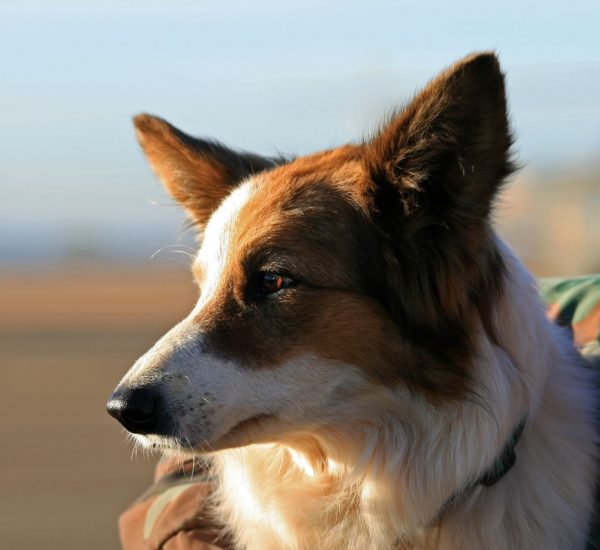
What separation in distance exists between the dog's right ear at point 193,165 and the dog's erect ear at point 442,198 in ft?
2.83

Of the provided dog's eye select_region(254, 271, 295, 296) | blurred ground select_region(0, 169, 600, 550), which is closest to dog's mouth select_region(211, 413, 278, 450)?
dog's eye select_region(254, 271, 295, 296)

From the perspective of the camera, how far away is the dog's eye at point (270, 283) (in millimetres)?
3896

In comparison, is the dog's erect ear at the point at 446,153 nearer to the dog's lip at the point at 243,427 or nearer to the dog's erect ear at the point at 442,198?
the dog's erect ear at the point at 442,198

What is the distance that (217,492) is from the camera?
4418 mm

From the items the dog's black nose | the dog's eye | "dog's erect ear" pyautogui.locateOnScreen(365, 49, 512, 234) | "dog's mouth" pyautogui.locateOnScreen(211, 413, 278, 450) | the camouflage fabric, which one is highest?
"dog's erect ear" pyautogui.locateOnScreen(365, 49, 512, 234)

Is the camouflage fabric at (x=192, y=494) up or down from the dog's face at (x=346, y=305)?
down

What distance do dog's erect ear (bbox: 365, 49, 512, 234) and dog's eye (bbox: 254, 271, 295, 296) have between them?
1.28ft

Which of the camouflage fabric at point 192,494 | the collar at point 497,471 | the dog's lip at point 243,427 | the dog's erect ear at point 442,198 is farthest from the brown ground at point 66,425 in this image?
the collar at point 497,471

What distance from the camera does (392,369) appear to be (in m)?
3.85

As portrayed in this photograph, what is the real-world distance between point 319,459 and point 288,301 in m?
0.59

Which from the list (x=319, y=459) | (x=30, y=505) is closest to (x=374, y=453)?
(x=319, y=459)

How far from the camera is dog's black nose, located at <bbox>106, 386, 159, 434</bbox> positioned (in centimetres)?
363

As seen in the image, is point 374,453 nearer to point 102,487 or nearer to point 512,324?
point 512,324

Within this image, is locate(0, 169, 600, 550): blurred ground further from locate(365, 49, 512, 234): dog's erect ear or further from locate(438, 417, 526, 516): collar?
locate(438, 417, 526, 516): collar
